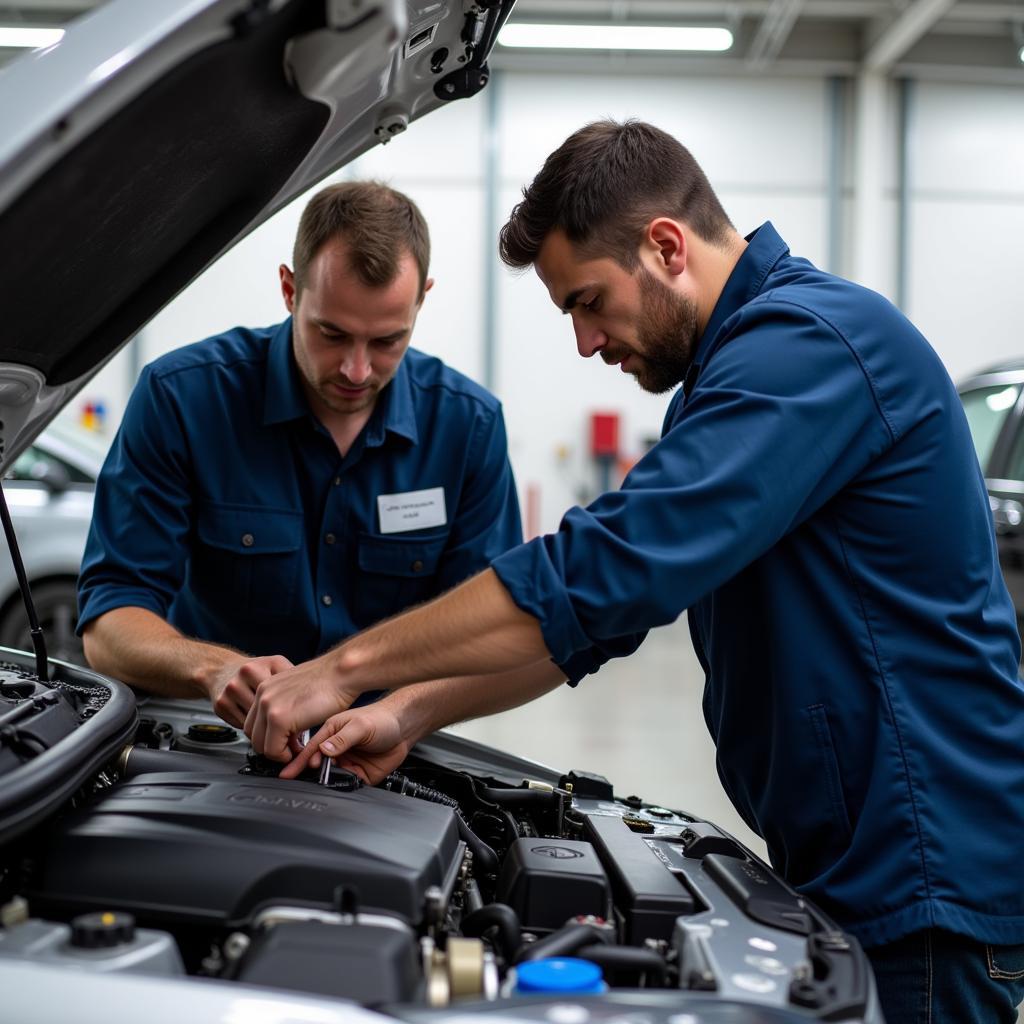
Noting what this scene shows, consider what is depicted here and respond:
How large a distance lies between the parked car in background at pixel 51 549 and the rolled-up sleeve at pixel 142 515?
2673 mm

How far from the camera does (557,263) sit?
142 cm

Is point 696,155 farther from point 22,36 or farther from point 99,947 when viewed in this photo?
point 99,947

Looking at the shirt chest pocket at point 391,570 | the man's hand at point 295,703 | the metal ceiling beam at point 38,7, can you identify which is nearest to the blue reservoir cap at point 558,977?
the man's hand at point 295,703

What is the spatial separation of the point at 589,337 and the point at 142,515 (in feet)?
3.03

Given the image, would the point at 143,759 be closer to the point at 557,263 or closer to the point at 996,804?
the point at 557,263

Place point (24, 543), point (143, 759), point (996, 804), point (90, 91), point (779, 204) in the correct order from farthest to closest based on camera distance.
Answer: point (779, 204)
point (24, 543)
point (143, 759)
point (996, 804)
point (90, 91)

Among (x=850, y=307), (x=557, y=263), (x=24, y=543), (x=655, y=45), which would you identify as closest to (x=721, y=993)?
(x=850, y=307)

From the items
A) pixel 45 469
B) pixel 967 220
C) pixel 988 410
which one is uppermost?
pixel 967 220

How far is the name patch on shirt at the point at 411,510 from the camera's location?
2.05 meters

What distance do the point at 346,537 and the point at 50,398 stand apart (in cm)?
62

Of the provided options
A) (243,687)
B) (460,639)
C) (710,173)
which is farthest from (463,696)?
(710,173)

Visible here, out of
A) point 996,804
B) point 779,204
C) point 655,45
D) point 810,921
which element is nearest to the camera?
point 810,921

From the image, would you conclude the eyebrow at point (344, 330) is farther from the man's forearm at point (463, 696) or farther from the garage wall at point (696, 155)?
the garage wall at point (696, 155)

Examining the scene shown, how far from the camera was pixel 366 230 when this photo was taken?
1.83 metres
